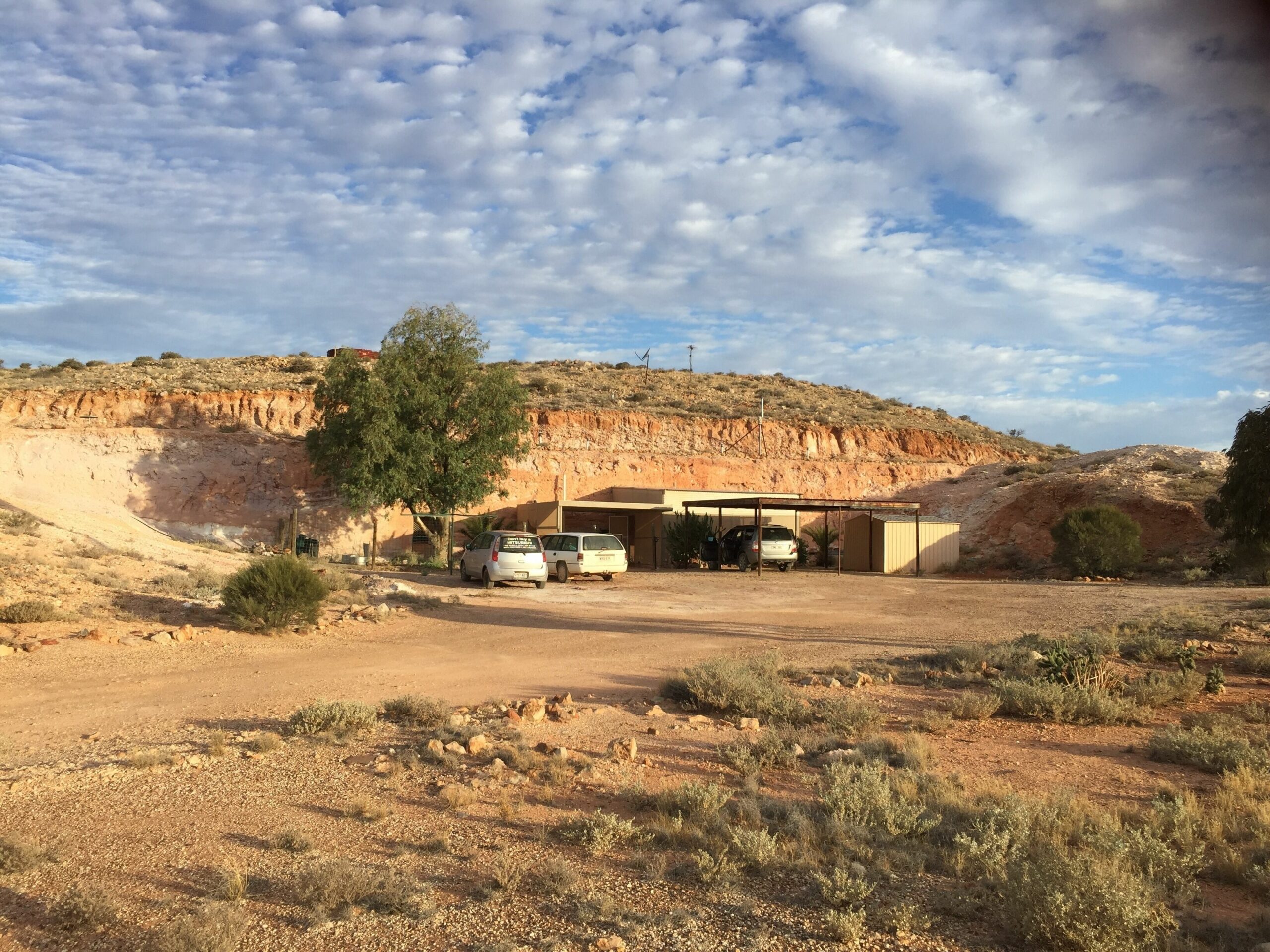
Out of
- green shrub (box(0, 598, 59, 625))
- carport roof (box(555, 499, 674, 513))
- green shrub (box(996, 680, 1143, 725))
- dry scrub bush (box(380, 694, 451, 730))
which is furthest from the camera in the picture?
carport roof (box(555, 499, 674, 513))

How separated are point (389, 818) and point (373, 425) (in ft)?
94.0

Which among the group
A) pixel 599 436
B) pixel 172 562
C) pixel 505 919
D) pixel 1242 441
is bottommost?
pixel 505 919

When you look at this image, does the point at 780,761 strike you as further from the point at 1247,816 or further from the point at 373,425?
the point at 373,425

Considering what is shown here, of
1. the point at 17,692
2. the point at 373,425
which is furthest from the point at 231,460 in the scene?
the point at 17,692

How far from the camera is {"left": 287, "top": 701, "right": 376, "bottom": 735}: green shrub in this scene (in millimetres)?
8789

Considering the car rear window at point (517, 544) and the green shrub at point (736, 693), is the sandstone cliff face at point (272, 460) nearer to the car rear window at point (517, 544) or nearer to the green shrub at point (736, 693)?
the car rear window at point (517, 544)

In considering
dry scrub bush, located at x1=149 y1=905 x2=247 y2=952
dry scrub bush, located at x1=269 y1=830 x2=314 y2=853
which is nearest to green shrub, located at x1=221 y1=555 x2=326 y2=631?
dry scrub bush, located at x1=269 y1=830 x2=314 y2=853

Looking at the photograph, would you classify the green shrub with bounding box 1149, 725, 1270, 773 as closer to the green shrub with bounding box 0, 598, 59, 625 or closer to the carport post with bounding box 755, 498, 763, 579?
the green shrub with bounding box 0, 598, 59, 625

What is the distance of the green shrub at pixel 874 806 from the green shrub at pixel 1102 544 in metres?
28.4

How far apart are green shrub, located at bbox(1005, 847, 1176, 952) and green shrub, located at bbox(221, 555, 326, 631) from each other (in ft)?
41.1

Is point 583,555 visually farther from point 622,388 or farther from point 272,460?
point 622,388

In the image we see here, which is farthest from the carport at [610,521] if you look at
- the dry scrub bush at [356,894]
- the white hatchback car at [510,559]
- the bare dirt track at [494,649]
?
the dry scrub bush at [356,894]

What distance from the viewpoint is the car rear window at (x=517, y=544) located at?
23.2 metres

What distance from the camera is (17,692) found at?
34.2ft
